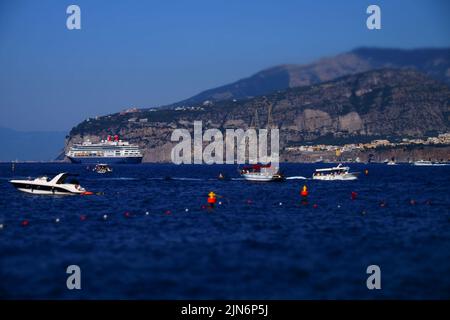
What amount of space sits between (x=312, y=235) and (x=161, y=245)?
11470 millimetres

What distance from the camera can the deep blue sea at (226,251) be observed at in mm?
34625

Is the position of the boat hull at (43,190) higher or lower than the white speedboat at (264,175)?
higher

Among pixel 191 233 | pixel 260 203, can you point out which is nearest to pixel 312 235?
pixel 191 233

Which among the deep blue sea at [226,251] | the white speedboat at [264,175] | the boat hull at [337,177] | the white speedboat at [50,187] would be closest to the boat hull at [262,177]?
the white speedboat at [264,175]

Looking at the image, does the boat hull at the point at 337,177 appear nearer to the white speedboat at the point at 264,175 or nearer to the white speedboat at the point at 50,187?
the white speedboat at the point at 264,175

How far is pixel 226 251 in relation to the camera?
4441cm

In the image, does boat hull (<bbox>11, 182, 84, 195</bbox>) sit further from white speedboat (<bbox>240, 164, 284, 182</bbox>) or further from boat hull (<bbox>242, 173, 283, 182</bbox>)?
white speedboat (<bbox>240, 164, 284, 182</bbox>)

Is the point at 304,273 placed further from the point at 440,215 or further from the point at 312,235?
the point at 440,215

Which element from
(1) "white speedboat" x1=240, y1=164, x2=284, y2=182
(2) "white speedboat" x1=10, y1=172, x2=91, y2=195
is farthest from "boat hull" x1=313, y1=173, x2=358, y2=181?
(2) "white speedboat" x1=10, y1=172, x2=91, y2=195

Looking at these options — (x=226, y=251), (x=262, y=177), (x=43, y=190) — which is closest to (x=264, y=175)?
(x=262, y=177)

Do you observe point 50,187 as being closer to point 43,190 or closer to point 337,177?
point 43,190

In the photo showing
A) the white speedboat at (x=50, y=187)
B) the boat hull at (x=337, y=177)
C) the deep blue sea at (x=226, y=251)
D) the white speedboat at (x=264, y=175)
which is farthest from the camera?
the boat hull at (x=337, y=177)

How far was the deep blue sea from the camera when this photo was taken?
34.6 m
